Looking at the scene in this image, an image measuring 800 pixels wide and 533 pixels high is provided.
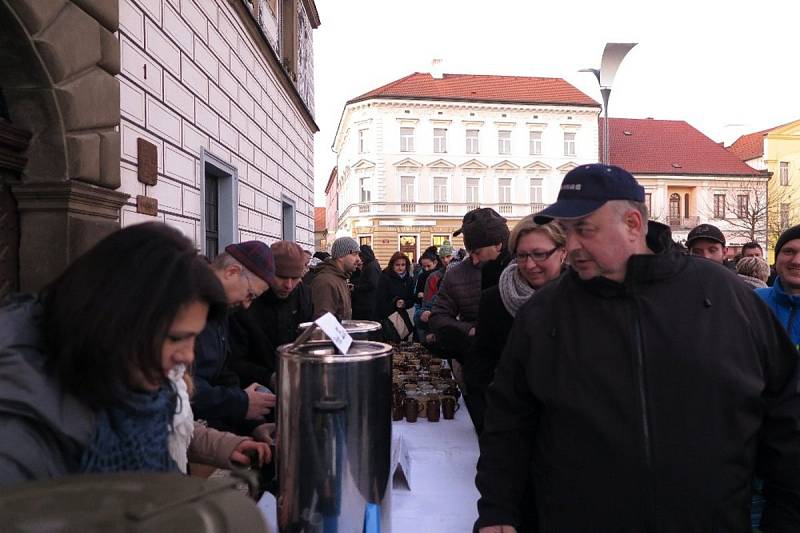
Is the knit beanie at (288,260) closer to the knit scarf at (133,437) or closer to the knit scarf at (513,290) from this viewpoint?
the knit scarf at (513,290)

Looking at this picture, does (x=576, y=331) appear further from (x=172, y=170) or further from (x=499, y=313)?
(x=172, y=170)

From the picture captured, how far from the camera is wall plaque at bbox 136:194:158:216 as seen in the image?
427 centimetres

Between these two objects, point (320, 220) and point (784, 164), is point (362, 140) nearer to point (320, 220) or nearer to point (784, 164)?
point (784, 164)

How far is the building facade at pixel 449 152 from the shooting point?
37.9 m

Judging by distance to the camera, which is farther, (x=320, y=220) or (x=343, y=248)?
(x=320, y=220)

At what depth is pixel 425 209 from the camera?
125 ft

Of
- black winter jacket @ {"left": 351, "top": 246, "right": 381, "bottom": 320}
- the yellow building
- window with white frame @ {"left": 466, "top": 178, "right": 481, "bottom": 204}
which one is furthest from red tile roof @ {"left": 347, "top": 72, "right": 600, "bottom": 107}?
black winter jacket @ {"left": 351, "top": 246, "right": 381, "bottom": 320}

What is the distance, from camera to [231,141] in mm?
6660

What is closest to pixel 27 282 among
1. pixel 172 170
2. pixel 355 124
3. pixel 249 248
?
pixel 249 248

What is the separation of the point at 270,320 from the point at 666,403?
2537 millimetres

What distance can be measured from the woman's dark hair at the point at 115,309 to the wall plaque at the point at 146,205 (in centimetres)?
339

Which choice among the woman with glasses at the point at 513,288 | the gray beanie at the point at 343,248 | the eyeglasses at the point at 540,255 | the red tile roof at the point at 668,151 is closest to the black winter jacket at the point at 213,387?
the woman with glasses at the point at 513,288

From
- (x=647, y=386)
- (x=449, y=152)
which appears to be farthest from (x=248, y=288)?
(x=449, y=152)

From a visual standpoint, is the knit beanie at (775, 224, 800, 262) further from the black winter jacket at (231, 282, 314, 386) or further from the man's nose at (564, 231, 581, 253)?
the black winter jacket at (231, 282, 314, 386)
